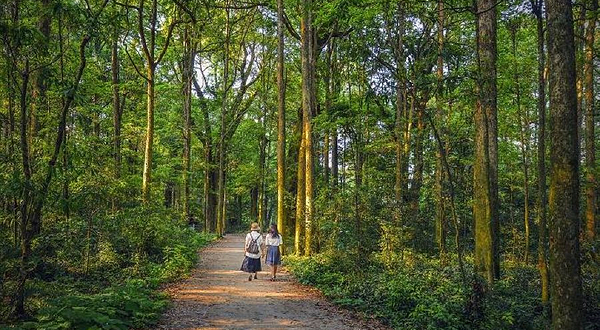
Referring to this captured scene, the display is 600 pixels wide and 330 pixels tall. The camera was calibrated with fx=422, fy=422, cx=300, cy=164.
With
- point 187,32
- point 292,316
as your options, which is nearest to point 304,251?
point 292,316

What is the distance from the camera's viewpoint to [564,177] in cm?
523

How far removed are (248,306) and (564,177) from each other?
21.4 ft

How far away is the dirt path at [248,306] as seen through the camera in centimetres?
770

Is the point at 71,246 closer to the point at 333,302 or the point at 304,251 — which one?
the point at 333,302

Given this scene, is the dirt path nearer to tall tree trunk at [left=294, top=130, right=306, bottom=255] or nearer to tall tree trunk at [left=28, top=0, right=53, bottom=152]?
tall tree trunk at [left=294, top=130, right=306, bottom=255]

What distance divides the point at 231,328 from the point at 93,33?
5.46 meters

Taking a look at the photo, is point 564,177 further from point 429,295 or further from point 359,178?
point 359,178

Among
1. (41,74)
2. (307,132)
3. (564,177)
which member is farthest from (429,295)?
(307,132)

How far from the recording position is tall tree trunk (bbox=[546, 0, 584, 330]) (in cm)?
520

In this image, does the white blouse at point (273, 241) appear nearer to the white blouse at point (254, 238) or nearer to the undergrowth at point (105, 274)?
the white blouse at point (254, 238)

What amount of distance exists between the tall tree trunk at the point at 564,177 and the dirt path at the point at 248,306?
3.50 m

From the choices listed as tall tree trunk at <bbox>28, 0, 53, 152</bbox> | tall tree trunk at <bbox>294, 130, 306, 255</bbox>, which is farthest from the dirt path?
tall tree trunk at <bbox>28, 0, 53, 152</bbox>

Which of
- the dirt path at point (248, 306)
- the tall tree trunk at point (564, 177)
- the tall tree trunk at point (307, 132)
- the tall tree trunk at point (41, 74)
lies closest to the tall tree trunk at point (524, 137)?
the tall tree trunk at point (307, 132)

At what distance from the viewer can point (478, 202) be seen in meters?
9.45
